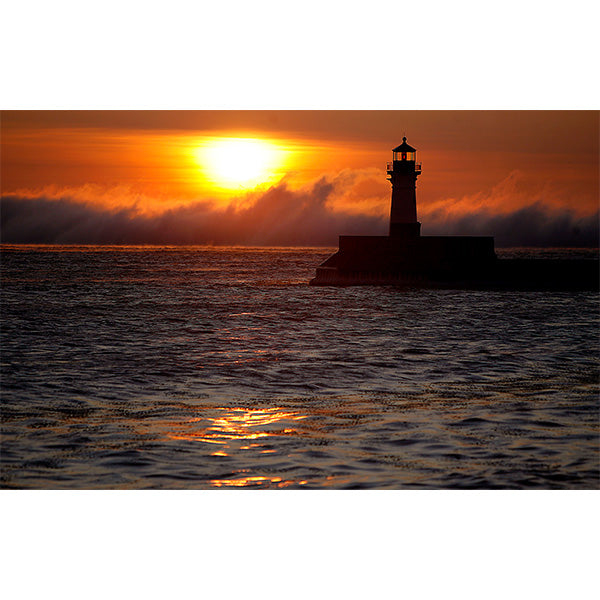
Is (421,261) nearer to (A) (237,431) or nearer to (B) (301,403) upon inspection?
(B) (301,403)

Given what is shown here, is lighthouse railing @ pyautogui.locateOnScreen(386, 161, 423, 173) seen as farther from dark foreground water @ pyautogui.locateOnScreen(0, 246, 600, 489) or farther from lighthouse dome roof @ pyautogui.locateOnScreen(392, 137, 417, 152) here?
dark foreground water @ pyautogui.locateOnScreen(0, 246, 600, 489)

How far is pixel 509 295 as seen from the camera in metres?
39.5

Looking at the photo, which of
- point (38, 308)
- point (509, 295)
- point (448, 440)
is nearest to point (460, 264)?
point (509, 295)

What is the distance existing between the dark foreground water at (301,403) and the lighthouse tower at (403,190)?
11703 mm

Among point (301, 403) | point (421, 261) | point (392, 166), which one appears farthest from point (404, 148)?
point (301, 403)

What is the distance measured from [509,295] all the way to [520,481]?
33.2 m

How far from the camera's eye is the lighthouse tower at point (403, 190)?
37594mm

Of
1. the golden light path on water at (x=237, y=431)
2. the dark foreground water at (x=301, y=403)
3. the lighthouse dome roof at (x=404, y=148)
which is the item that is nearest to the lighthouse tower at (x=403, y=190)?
the lighthouse dome roof at (x=404, y=148)

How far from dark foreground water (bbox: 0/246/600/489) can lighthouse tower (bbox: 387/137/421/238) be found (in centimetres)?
1170

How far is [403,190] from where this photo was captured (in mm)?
37719

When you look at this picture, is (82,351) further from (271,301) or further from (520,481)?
(271,301)

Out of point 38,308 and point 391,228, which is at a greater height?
point 391,228

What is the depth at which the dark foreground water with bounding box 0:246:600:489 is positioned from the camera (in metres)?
7.61

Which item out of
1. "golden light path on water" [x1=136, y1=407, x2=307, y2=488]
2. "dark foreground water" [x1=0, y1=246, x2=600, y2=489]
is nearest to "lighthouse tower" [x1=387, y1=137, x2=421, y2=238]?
"dark foreground water" [x1=0, y1=246, x2=600, y2=489]
